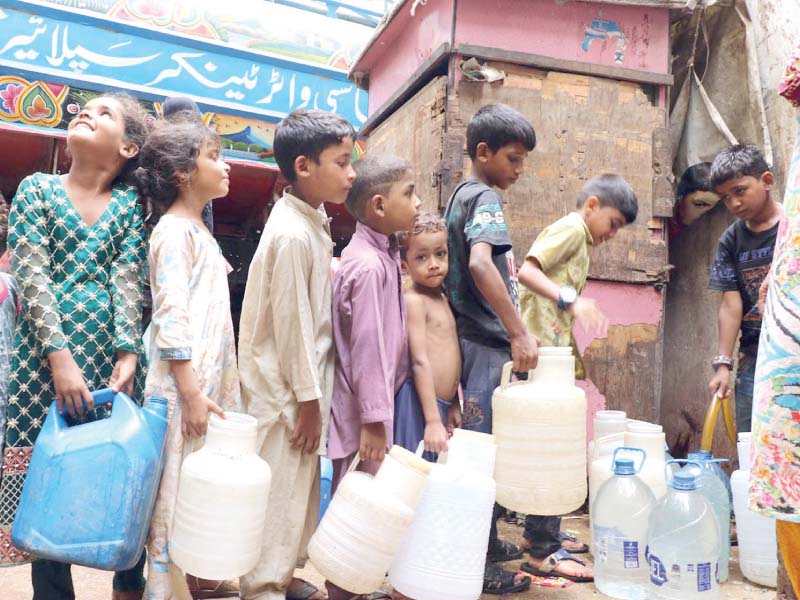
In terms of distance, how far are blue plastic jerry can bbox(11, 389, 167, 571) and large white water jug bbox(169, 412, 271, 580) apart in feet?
0.36

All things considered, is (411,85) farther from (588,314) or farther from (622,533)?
(622,533)

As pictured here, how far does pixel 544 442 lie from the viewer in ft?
7.76

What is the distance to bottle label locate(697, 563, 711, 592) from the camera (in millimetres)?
2307

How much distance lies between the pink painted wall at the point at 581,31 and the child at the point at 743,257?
108 centimetres

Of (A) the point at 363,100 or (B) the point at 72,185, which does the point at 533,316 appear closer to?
(B) the point at 72,185

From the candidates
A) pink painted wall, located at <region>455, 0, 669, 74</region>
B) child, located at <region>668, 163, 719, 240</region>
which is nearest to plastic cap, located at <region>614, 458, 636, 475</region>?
child, located at <region>668, 163, 719, 240</region>

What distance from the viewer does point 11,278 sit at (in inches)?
77.5

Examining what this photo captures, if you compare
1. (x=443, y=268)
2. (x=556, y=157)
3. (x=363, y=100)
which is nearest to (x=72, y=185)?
(x=443, y=268)

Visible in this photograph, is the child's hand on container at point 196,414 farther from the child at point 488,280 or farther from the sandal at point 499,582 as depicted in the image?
the sandal at point 499,582

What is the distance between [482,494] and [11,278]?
157 cm

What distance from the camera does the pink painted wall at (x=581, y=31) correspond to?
3951 millimetres

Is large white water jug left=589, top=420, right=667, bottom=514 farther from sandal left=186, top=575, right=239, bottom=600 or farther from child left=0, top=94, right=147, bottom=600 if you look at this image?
child left=0, top=94, right=147, bottom=600

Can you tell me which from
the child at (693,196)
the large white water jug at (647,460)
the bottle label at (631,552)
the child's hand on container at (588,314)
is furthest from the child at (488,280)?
the child at (693,196)

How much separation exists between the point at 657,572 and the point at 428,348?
3.71 feet
